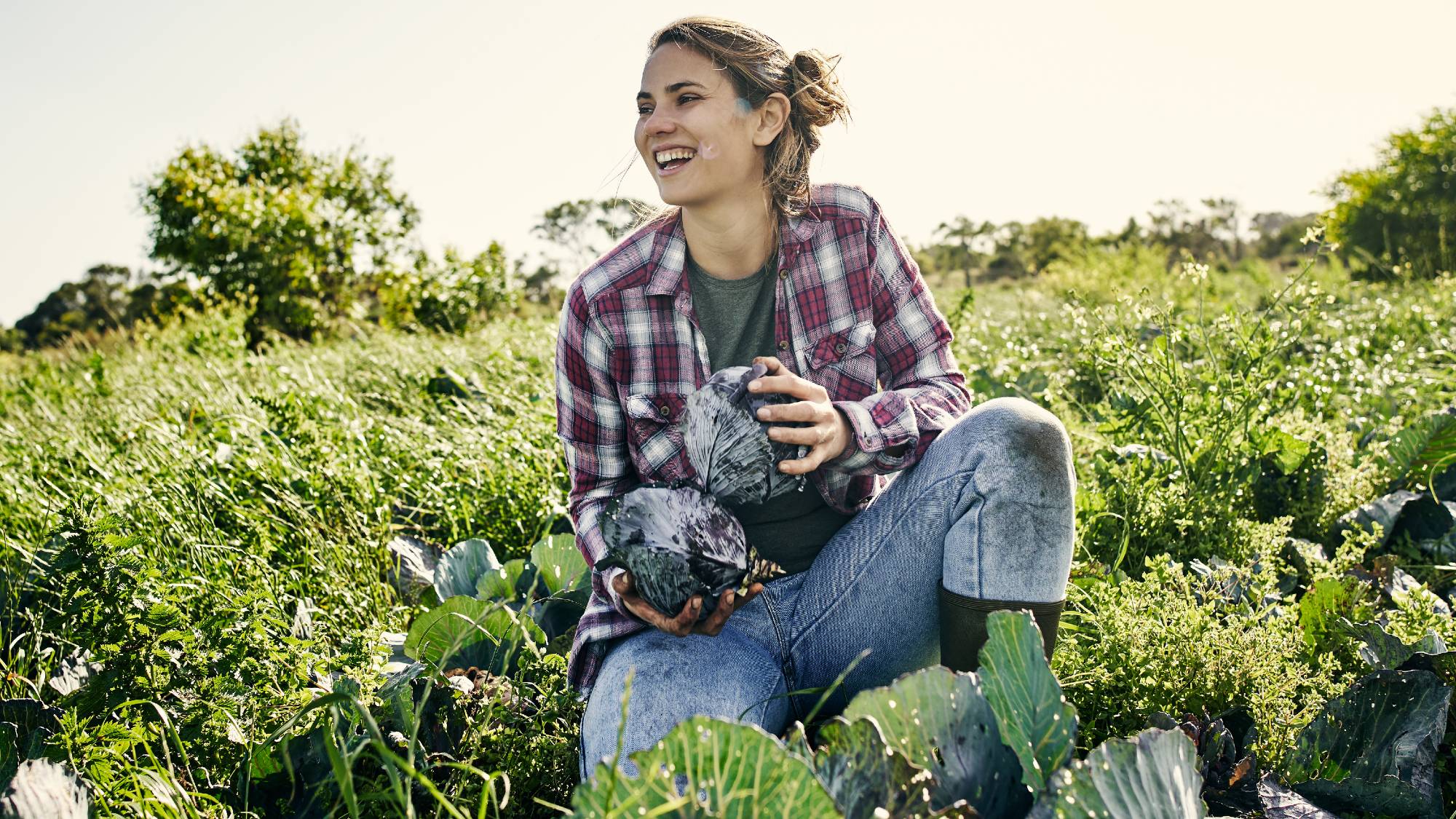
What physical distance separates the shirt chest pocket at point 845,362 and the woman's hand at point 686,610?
515 millimetres

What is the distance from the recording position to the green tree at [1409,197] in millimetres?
12133

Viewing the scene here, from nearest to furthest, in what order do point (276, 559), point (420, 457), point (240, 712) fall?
1. point (240, 712)
2. point (276, 559)
3. point (420, 457)

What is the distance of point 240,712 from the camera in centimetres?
167

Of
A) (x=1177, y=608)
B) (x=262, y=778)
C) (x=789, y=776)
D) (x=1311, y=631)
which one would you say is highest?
(x=789, y=776)

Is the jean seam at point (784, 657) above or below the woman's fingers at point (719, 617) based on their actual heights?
below

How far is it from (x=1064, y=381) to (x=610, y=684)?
9.58ft

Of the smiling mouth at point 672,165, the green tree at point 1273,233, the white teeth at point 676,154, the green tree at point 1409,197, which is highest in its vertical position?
the white teeth at point 676,154

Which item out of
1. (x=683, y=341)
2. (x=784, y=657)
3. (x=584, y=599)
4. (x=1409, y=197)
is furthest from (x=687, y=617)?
(x=1409, y=197)

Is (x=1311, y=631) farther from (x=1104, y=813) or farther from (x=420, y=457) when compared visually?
(x=420, y=457)

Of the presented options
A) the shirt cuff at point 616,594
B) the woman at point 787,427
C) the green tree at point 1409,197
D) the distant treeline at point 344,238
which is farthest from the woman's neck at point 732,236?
the green tree at point 1409,197

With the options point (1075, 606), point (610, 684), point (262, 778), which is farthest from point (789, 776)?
point (1075, 606)

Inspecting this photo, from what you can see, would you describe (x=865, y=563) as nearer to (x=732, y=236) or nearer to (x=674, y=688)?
(x=674, y=688)

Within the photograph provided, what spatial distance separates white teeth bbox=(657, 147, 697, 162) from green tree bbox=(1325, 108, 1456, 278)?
42.9 feet

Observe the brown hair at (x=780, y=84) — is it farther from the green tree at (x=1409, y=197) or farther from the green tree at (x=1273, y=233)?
the green tree at (x=1273, y=233)
